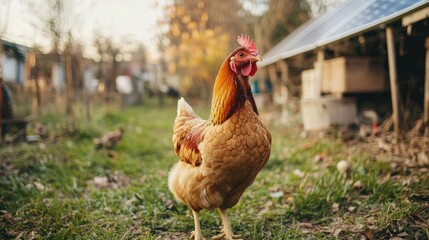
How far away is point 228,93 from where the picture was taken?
105 inches

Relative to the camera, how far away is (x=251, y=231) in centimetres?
→ 338

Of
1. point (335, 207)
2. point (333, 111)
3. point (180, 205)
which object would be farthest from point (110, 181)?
point (333, 111)

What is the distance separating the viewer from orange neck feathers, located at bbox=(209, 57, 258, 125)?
264 cm

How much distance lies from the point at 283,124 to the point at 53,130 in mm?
6861

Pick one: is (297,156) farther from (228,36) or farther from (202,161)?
(228,36)

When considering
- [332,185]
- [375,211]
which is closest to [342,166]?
[332,185]

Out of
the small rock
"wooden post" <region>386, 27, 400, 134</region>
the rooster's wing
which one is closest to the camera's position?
the rooster's wing

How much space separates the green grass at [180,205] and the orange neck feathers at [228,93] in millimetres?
1422

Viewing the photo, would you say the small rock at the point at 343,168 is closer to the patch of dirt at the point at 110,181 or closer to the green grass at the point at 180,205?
the green grass at the point at 180,205

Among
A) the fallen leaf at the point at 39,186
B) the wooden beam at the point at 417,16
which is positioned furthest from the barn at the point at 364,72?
the fallen leaf at the point at 39,186

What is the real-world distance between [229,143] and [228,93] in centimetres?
43

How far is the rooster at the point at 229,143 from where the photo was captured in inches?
101

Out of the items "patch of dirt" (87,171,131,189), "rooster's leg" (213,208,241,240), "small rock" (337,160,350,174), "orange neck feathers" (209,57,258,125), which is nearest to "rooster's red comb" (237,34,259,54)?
"orange neck feathers" (209,57,258,125)

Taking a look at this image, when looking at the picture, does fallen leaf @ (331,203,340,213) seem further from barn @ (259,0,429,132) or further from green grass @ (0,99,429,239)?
barn @ (259,0,429,132)
